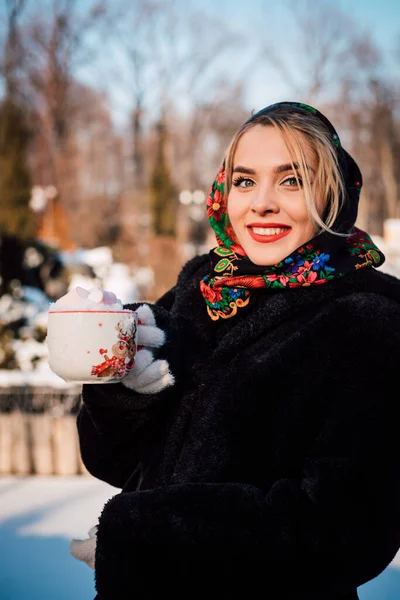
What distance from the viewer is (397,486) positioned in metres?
1.09

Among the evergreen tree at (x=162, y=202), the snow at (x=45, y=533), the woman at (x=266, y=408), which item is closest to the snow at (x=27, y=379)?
the snow at (x=45, y=533)

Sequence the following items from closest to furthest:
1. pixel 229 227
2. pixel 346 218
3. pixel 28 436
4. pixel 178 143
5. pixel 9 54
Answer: pixel 346 218
pixel 229 227
pixel 28 436
pixel 9 54
pixel 178 143

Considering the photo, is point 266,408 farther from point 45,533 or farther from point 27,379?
point 27,379

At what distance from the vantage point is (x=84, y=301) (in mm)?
1154

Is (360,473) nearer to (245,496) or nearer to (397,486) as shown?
(397,486)

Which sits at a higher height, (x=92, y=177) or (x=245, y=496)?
(x=92, y=177)

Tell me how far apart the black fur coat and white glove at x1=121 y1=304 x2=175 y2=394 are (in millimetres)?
26

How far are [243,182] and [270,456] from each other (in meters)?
0.56

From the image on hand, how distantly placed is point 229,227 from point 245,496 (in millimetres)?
624

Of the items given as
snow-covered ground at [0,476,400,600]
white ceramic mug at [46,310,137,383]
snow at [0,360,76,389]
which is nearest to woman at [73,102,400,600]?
white ceramic mug at [46,310,137,383]

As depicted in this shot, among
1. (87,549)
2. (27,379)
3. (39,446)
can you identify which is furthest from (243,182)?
(27,379)

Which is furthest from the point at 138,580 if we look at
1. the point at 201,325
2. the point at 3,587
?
the point at 3,587

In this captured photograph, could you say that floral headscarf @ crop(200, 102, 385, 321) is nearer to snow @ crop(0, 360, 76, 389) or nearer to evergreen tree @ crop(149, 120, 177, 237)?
snow @ crop(0, 360, 76, 389)

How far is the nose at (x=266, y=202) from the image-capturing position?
4.24 ft
